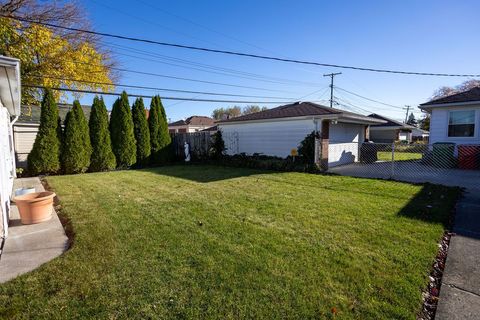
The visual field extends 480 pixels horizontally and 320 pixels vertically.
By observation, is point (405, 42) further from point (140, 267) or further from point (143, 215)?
point (140, 267)

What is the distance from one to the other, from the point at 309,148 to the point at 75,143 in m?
10.4

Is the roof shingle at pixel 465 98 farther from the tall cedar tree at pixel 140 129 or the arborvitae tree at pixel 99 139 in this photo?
the arborvitae tree at pixel 99 139

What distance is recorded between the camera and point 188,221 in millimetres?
4594

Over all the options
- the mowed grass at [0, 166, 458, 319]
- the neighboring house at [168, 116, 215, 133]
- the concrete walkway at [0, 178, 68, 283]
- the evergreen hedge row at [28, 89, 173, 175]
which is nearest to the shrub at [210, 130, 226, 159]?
the evergreen hedge row at [28, 89, 173, 175]

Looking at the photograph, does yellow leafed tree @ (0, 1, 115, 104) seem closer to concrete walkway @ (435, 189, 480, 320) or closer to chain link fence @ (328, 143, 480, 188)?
chain link fence @ (328, 143, 480, 188)

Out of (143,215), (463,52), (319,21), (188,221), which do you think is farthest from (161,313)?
(463,52)

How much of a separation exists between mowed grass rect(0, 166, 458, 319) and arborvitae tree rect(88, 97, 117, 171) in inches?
257

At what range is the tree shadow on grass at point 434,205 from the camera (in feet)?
15.4

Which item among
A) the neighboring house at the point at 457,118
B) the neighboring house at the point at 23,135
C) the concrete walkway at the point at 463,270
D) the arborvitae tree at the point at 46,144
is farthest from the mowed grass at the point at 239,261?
the neighboring house at the point at 23,135

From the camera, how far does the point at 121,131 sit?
12750 mm

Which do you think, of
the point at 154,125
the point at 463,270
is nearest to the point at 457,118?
the point at 463,270

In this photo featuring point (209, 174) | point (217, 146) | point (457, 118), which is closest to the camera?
point (209, 174)

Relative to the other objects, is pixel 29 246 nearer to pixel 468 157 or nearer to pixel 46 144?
pixel 46 144

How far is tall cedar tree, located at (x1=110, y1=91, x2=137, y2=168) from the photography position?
12.8m
